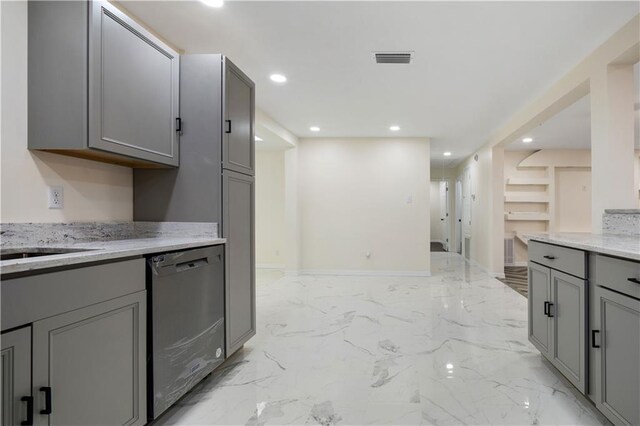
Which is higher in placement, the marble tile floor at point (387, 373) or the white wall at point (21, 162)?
the white wall at point (21, 162)

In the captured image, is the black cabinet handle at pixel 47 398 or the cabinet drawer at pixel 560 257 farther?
the cabinet drawer at pixel 560 257

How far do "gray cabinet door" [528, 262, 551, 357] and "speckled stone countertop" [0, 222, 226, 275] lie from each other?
7.12 feet

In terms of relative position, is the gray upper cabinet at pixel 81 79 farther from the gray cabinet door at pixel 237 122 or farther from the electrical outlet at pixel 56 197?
the gray cabinet door at pixel 237 122

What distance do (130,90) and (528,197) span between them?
719 cm

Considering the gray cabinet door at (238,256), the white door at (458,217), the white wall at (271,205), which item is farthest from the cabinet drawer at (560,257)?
the white door at (458,217)

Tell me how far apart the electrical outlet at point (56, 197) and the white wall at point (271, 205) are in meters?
4.67

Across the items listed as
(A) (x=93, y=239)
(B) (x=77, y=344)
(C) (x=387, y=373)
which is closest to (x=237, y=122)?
(A) (x=93, y=239)

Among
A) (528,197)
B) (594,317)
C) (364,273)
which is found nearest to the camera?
(594,317)

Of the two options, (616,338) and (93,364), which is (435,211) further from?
(93,364)

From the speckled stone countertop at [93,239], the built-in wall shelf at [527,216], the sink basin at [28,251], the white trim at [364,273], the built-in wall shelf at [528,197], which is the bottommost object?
the white trim at [364,273]

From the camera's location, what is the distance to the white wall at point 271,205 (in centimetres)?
630

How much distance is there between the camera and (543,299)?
2.13 m

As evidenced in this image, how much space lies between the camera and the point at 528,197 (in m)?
6.50

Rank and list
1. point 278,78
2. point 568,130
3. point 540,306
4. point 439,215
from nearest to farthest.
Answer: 1. point 540,306
2. point 278,78
3. point 568,130
4. point 439,215
